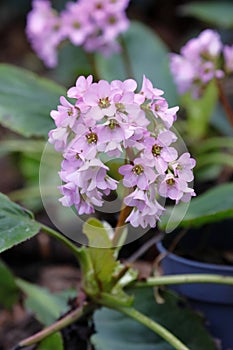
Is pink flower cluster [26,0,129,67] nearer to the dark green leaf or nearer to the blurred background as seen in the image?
the blurred background

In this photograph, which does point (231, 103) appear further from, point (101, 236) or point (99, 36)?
point (101, 236)

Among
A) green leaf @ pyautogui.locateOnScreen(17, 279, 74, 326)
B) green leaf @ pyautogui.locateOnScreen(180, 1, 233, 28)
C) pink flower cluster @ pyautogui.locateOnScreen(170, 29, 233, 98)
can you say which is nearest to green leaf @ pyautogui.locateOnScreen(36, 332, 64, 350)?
green leaf @ pyautogui.locateOnScreen(17, 279, 74, 326)

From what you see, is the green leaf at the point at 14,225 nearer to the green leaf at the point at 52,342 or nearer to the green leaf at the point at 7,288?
the green leaf at the point at 52,342

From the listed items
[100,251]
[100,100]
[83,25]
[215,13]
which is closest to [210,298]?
[100,251]

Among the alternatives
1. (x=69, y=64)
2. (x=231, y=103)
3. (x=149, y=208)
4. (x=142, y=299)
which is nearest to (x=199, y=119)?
(x=231, y=103)

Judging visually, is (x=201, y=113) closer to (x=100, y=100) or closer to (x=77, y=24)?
(x=77, y=24)

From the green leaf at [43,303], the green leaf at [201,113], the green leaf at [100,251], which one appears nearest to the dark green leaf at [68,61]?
the green leaf at [201,113]
